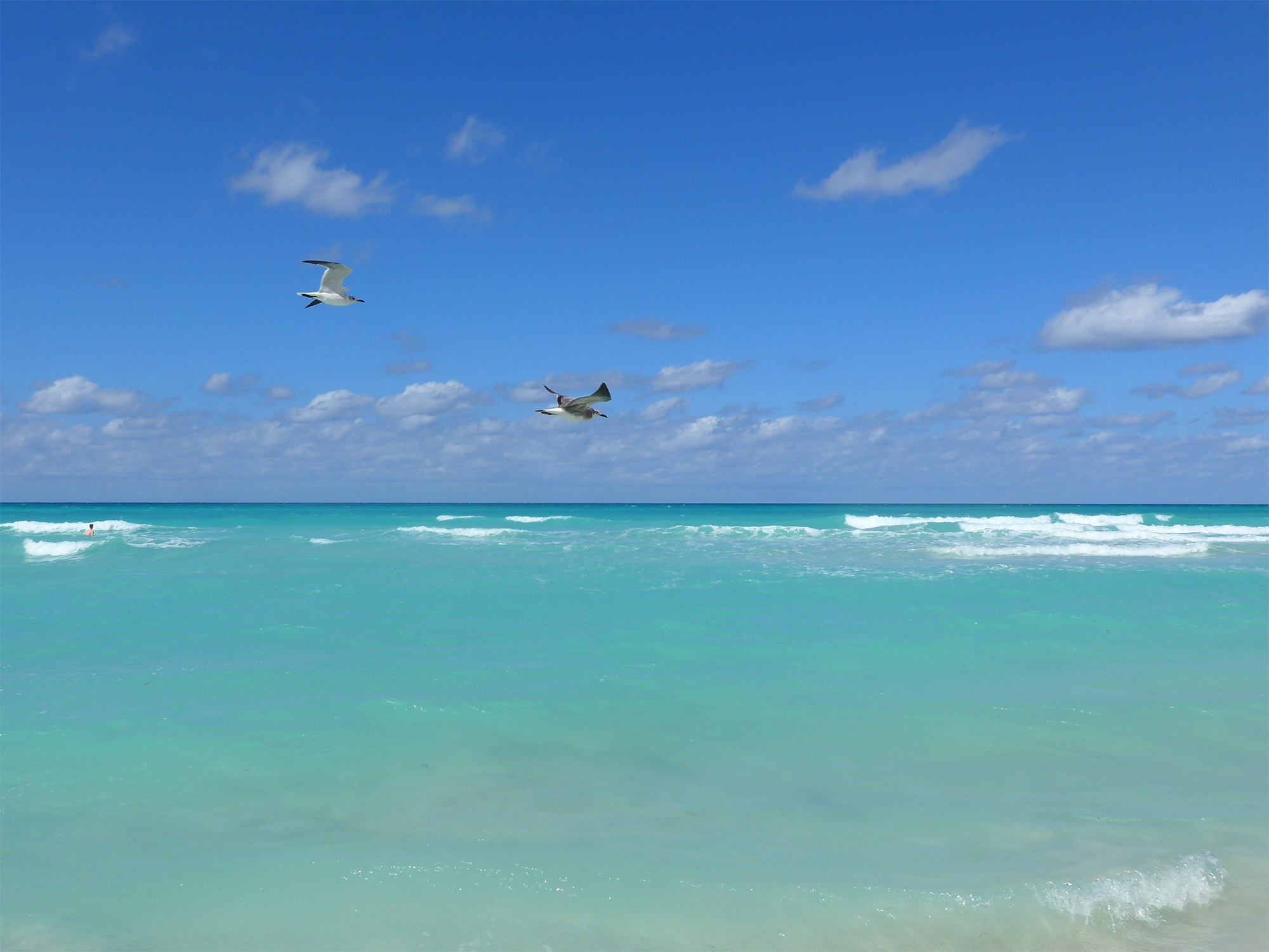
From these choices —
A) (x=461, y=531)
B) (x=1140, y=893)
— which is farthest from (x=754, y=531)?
(x=1140, y=893)

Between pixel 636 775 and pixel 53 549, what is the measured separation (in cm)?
2666

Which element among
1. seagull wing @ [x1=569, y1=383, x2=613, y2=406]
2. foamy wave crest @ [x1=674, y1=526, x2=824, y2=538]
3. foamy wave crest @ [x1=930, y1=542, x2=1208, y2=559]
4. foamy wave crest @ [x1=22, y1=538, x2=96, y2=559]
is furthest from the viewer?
foamy wave crest @ [x1=674, y1=526, x2=824, y2=538]

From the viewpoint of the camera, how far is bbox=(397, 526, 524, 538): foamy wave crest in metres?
34.8

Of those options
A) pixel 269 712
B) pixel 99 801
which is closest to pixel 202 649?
pixel 269 712

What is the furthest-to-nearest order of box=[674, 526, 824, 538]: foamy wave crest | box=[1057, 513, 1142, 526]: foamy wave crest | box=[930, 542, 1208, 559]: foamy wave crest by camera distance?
box=[1057, 513, 1142, 526]: foamy wave crest
box=[674, 526, 824, 538]: foamy wave crest
box=[930, 542, 1208, 559]: foamy wave crest

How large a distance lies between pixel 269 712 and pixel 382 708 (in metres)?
1.11

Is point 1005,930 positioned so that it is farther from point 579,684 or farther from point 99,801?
point 99,801

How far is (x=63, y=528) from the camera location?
129ft

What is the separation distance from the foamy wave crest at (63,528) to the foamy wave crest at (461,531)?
12.4 meters

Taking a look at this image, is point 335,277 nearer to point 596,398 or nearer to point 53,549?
point 596,398

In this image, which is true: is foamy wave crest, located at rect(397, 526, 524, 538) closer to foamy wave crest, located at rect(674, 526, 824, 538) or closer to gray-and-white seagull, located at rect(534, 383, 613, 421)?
foamy wave crest, located at rect(674, 526, 824, 538)

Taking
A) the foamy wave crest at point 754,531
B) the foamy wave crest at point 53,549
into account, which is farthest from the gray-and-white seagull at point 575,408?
the foamy wave crest at point 754,531

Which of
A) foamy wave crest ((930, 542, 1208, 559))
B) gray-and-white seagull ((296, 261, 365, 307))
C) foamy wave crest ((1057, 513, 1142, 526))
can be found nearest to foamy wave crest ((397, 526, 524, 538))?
foamy wave crest ((930, 542, 1208, 559))

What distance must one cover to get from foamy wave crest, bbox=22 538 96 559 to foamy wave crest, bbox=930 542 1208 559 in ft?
86.7
